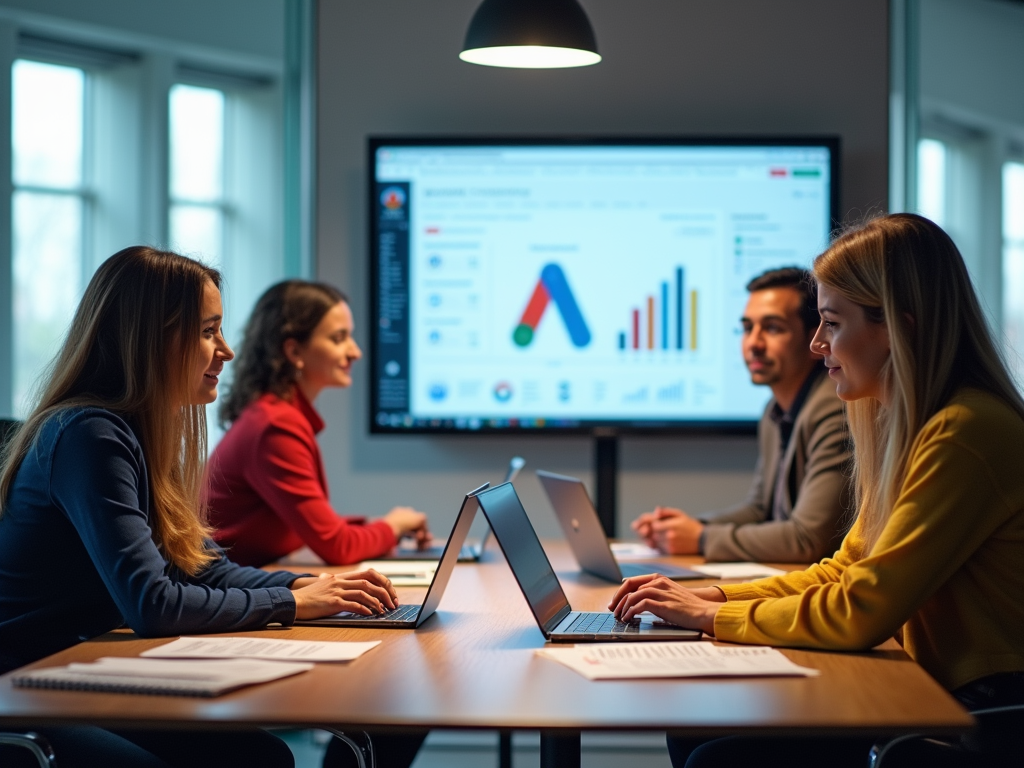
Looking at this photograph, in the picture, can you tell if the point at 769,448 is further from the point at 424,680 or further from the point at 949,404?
the point at 424,680

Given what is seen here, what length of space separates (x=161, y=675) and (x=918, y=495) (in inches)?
43.6

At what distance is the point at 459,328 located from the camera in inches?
158

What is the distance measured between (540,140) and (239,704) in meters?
2.87

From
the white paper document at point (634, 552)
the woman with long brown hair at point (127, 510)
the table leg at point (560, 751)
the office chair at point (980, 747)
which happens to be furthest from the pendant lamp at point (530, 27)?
the office chair at point (980, 747)

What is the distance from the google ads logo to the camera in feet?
13.1

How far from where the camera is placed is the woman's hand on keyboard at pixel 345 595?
6.37 ft

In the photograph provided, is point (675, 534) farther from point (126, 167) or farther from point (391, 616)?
point (126, 167)

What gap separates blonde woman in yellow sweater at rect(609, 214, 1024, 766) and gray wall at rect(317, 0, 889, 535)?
2115 millimetres

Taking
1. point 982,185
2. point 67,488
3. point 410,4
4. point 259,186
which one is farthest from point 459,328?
point 982,185

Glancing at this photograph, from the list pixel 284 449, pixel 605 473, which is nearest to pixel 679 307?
pixel 605 473

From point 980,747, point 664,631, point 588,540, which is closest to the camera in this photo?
point 980,747

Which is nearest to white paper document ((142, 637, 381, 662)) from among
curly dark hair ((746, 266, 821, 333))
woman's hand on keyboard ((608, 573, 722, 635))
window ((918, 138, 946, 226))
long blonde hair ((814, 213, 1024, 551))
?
woman's hand on keyboard ((608, 573, 722, 635))

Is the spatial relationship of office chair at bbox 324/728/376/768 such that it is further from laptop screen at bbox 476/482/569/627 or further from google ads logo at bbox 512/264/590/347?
google ads logo at bbox 512/264/590/347

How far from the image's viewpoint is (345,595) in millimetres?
1987
